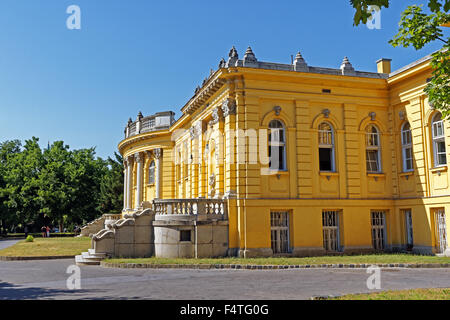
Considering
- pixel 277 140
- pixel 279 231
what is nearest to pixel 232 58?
pixel 277 140

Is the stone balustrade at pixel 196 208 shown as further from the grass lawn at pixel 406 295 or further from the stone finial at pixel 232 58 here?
the grass lawn at pixel 406 295

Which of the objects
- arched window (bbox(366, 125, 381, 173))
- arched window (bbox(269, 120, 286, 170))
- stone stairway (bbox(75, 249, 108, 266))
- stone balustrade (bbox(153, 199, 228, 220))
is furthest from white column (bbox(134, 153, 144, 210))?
arched window (bbox(366, 125, 381, 173))

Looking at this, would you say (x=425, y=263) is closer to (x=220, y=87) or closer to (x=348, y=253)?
(x=348, y=253)

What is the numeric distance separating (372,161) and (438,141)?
12.0 feet

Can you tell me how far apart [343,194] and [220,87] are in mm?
8308

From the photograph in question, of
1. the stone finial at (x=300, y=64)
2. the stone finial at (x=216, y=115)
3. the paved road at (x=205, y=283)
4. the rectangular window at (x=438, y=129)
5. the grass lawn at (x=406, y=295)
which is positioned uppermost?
the stone finial at (x=300, y=64)

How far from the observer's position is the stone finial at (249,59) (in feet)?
71.8

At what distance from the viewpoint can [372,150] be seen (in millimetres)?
24078

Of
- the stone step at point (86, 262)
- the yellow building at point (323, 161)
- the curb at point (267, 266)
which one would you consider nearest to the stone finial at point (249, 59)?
the yellow building at point (323, 161)

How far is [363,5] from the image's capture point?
21.0ft

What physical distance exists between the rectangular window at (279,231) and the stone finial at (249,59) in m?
7.29

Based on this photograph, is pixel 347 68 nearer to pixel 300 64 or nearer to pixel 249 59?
pixel 300 64
